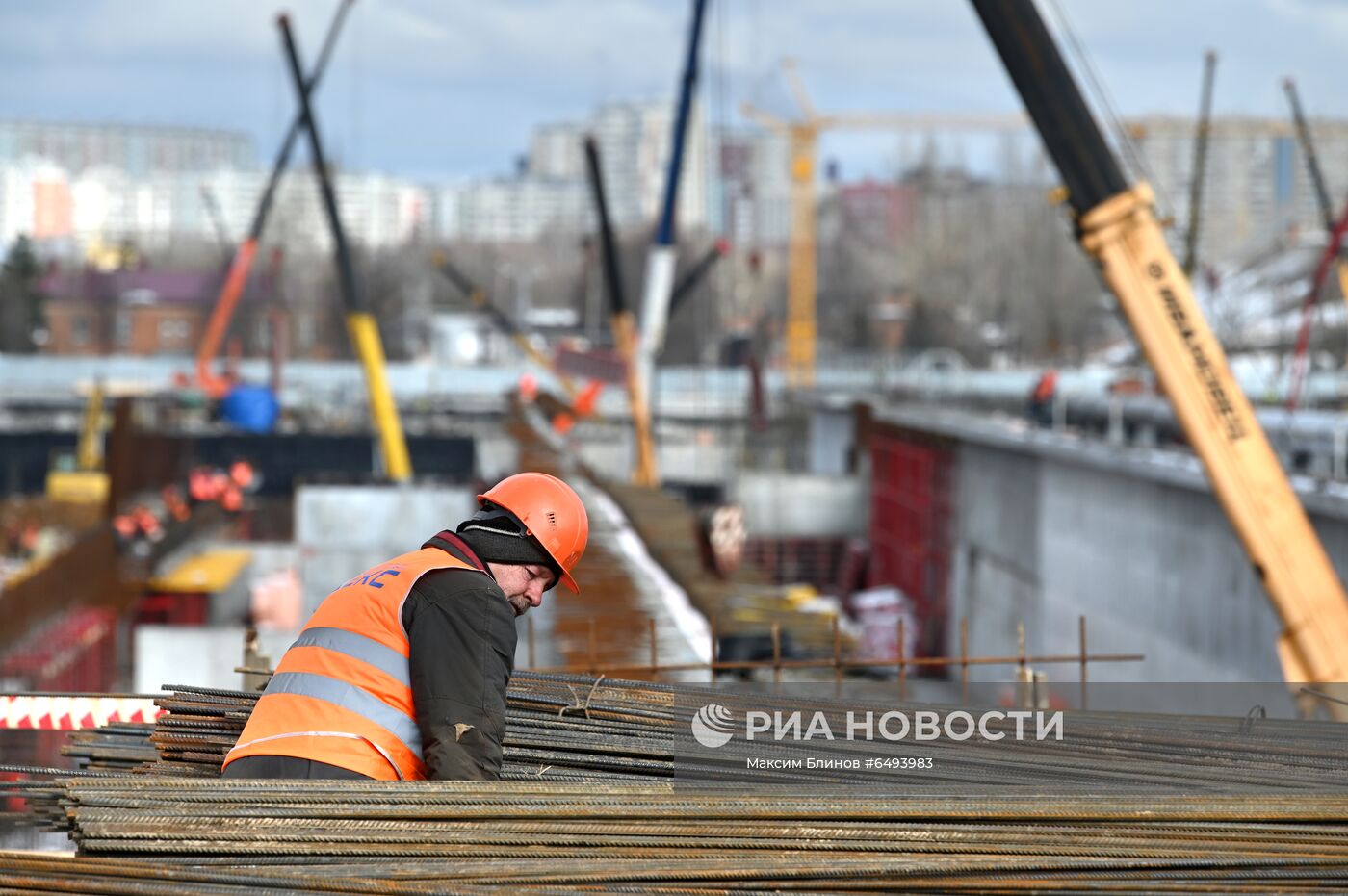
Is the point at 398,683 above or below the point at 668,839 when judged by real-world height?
above

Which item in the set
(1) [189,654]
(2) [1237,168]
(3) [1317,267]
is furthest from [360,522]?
(2) [1237,168]

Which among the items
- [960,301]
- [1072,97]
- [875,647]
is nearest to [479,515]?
[1072,97]

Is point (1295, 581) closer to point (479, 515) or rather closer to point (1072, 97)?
point (1072, 97)

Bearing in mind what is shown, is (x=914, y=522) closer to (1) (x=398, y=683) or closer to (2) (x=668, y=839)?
(2) (x=668, y=839)

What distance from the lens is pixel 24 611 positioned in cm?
1864

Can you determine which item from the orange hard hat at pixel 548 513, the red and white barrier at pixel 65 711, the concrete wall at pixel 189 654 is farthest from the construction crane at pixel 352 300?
the orange hard hat at pixel 548 513

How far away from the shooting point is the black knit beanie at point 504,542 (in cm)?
434

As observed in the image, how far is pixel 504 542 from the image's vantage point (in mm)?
4355

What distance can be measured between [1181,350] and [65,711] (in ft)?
23.5

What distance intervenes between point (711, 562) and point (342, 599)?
15866mm

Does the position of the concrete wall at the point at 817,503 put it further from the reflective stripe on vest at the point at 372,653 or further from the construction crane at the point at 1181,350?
the reflective stripe on vest at the point at 372,653

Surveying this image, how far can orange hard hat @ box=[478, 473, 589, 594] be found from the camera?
4363mm

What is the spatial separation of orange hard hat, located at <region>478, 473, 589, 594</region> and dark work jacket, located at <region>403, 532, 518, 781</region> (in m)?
0.28

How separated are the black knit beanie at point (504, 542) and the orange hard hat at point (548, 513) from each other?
0.02 metres
